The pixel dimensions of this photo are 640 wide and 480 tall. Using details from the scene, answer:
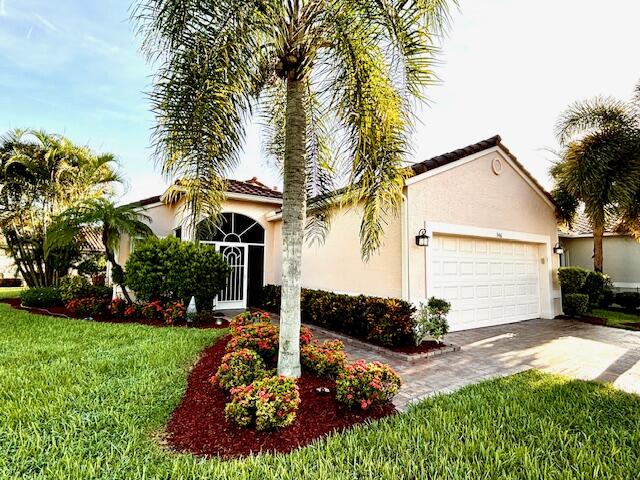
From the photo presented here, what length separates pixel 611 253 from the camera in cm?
1756

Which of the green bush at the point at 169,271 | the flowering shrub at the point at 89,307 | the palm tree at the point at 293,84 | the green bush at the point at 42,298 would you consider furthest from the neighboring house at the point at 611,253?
the green bush at the point at 42,298

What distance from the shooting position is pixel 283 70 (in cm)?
520

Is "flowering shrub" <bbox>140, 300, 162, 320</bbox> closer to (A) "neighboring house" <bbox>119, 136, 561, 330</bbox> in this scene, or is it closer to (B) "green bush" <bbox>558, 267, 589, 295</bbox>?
(A) "neighboring house" <bbox>119, 136, 561, 330</bbox>

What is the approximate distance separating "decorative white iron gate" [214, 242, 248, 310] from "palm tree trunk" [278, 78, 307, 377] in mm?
8691

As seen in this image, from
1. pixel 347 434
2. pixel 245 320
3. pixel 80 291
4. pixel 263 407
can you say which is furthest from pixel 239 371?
pixel 80 291

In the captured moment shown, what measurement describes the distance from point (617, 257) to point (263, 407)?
842 inches

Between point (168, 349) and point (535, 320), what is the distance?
40.7 ft

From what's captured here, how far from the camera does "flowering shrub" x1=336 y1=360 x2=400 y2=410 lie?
4191 mm

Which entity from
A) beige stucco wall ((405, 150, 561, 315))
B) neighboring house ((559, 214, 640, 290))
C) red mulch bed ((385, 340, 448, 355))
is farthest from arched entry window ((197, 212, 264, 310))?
neighboring house ((559, 214, 640, 290))

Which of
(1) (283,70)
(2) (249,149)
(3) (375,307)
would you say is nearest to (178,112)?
(2) (249,149)

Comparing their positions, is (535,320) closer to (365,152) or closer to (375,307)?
(375,307)

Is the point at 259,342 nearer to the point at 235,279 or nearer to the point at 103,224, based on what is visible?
the point at 235,279

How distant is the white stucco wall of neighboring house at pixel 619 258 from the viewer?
16.7 meters

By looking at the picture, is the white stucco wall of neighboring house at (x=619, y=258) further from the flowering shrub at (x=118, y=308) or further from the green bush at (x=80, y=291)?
the green bush at (x=80, y=291)
